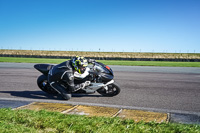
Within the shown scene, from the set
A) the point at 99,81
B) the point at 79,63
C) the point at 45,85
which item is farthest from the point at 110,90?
the point at 45,85

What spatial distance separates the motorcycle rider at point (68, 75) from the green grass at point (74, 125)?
81.6 inches

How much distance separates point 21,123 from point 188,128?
9.84ft

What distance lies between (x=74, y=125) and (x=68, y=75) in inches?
105

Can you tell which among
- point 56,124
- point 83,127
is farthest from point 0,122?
point 83,127

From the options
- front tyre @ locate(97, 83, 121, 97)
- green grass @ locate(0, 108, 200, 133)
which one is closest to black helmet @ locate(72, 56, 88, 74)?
front tyre @ locate(97, 83, 121, 97)

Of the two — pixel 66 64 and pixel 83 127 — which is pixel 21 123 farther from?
pixel 66 64

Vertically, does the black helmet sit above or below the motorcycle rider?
above

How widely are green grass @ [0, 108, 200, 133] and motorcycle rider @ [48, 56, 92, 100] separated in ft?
6.80

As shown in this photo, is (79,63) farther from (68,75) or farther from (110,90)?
(110,90)

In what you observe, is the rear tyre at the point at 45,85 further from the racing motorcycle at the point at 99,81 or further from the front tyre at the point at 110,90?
the front tyre at the point at 110,90

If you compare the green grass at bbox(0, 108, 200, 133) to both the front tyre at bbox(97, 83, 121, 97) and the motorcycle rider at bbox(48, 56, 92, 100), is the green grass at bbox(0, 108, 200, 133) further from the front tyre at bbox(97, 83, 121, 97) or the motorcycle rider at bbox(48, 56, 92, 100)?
the front tyre at bbox(97, 83, 121, 97)

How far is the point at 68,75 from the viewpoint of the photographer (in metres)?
6.12

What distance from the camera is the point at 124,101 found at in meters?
6.11

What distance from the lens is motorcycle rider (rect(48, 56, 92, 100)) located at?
20.3ft
